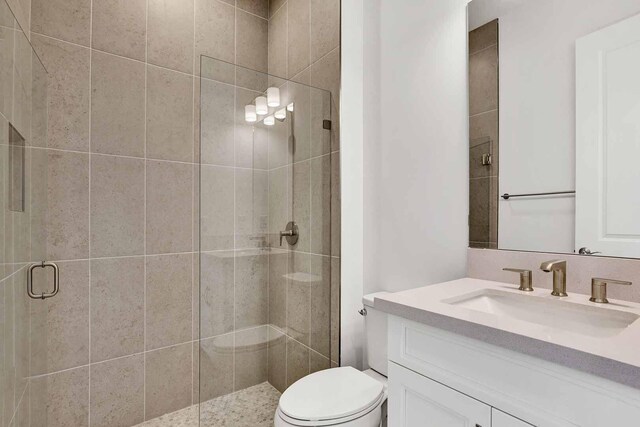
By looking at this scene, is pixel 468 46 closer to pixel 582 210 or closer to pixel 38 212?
pixel 582 210

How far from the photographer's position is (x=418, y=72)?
1.49 metres

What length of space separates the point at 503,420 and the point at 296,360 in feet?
3.76

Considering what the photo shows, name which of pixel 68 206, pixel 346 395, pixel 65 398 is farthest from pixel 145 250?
pixel 346 395

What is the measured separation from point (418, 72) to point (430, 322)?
115 centimetres

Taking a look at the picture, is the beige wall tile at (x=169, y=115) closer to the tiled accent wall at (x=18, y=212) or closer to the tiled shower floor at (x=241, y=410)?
the tiled accent wall at (x=18, y=212)

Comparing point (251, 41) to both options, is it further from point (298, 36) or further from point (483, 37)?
point (483, 37)

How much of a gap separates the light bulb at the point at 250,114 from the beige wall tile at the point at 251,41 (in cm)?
84

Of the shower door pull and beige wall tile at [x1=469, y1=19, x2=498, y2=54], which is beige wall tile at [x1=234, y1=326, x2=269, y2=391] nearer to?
the shower door pull

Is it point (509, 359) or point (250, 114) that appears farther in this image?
point (250, 114)

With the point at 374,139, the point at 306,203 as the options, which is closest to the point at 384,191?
the point at 374,139

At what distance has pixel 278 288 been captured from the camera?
65.0 inches

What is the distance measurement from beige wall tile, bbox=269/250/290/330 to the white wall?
0.32 meters

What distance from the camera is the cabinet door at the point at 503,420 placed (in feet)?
2.38

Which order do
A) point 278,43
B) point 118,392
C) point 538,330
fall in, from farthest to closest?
point 278,43 → point 118,392 → point 538,330
